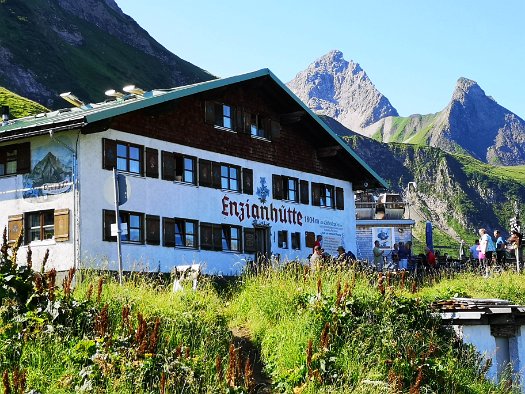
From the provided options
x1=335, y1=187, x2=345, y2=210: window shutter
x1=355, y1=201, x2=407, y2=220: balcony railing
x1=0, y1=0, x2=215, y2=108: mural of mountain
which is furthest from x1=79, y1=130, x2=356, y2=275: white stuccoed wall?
x1=0, y1=0, x2=215, y2=108: mural of mountain

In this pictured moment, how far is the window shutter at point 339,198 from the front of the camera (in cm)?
3881

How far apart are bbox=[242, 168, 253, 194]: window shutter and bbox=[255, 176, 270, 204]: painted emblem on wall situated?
0.59 m

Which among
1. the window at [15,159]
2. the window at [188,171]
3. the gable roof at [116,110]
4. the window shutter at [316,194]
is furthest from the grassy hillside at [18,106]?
the window at [15,159]

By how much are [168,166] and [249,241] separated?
506 cm

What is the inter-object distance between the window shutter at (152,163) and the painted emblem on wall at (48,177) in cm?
308

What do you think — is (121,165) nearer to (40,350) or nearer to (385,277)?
(385,277)

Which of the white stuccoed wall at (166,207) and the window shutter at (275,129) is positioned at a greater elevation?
the window shutter at (275,129)

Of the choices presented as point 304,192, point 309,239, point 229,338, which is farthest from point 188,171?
point 229,338

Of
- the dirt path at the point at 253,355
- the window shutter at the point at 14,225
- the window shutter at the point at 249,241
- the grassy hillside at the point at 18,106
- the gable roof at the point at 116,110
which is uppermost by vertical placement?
the grassy hillside at the point at 18,106

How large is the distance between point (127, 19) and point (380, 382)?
620 feet

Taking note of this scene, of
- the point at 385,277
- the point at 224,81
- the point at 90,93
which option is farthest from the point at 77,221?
the point at 90,93

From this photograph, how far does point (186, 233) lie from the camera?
30.2 m

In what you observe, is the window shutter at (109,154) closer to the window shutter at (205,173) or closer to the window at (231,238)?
the window shutter at (205,173)

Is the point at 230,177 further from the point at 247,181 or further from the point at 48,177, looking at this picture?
the point at 48,177
